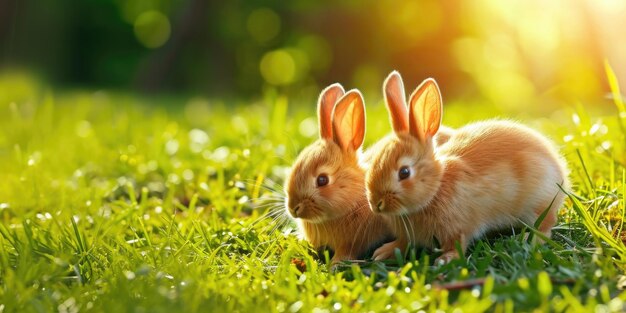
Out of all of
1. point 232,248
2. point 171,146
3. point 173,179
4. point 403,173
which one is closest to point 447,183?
point 403,173

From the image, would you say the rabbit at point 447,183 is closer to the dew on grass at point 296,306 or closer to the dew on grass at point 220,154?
the dew on grass at point 296,306

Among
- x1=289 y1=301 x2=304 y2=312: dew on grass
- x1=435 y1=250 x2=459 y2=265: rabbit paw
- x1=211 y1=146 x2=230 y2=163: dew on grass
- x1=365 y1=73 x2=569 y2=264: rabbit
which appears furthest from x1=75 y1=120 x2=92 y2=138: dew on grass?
x1=289 y1=301 x2=304 y2=312: dew on grass

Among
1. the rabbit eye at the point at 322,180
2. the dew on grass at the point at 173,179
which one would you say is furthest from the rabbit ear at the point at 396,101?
the dew on grass at the point at 173,179

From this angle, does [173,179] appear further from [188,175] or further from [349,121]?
[349,121]

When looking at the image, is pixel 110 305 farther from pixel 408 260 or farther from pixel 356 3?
pixel 356 3

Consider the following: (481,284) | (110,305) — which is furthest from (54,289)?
(481,284)

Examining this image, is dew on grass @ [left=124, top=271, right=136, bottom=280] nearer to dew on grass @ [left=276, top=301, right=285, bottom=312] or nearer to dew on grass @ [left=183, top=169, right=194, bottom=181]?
dew on grass @ [left=276, top=301, right=285, bottom=312]
